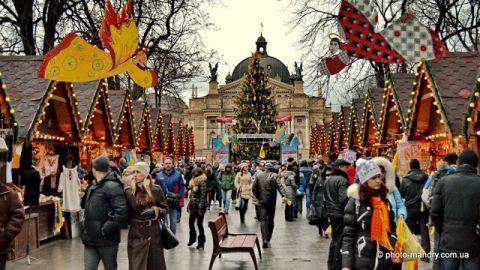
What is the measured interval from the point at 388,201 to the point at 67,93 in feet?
42.5

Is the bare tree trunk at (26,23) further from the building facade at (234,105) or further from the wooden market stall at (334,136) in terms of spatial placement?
the building facade at (234,105)

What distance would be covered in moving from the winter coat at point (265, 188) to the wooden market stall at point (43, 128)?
4.32m

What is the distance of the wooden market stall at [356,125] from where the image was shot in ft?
86.3

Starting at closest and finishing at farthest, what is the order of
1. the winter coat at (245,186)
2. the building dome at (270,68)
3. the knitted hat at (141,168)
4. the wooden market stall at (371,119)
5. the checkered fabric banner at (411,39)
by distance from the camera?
the knitted hat at (141,168) < the checkered fabric banner at (411,39) < the winter coat at (245,186) < the wooden market stall at (371,119) < the building dome at (270,68)

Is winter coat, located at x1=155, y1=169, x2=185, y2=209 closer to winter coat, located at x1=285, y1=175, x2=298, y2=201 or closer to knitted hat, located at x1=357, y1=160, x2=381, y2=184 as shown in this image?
winter coat, located at x1=285, y1=175, x2=298, y2=201

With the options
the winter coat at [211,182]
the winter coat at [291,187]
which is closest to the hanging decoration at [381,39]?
the winter coat at [291,187]

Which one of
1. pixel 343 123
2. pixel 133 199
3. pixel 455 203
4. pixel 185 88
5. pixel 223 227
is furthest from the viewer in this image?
pixel 185 88

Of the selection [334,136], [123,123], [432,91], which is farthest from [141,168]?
[334,136]

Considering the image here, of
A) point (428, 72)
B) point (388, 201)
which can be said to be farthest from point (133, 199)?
point (428, 72)

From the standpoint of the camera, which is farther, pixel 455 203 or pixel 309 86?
pixel 309 86

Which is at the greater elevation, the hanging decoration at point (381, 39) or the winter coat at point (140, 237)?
the hanging decoration at point (381, 39)

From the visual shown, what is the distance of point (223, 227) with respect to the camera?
457 inches

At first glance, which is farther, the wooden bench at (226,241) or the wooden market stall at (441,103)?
the wooden market stall at (441,103)

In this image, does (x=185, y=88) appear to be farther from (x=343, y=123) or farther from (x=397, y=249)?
(x=397, y=249)
